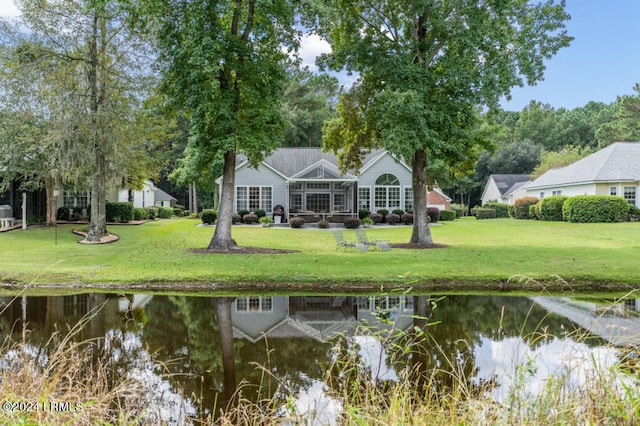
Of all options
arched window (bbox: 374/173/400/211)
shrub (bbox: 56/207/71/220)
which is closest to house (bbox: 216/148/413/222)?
arched window (bbox: 374/173/400/211)

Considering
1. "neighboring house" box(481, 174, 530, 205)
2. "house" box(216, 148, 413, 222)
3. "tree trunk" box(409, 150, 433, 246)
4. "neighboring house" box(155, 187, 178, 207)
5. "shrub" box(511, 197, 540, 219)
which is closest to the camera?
"tree trunk" box(409, 150, 433, 246)

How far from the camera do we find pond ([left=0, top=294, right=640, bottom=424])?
16.1 ft

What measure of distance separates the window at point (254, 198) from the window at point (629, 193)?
25.0m

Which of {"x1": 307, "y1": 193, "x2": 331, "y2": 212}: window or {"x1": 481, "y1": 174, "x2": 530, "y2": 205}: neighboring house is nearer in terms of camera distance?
{"x1": 307, "y1": 193, "x2": 331, "y2": 212}: window

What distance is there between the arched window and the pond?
2391 cm

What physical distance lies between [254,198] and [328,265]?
20869 millimetres

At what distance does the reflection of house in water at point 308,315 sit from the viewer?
768cm

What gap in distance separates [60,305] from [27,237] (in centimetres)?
1408

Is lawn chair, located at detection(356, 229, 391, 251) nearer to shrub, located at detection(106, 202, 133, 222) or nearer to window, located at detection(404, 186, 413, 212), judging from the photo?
window, located at detection(404, 186, 413, 212)

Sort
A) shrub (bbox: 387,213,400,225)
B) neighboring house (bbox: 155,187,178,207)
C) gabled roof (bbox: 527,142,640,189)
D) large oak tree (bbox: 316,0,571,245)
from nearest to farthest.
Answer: large oak tree (bbox: 316,0,571,245) → gabled roof (bbox: 527,142,640,189) → shrub (bbox: 387,213,400,225) → neighboring house (bbox: 155,187,178,207)

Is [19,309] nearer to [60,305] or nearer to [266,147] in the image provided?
[60,305]

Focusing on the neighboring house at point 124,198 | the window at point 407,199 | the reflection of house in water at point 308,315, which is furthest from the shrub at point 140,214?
the reflection of house in water at point 308,315

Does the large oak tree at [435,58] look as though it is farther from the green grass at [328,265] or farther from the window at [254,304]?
the window at [254,304]

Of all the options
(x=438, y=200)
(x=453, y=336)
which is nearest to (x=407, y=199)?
(x=438, y=200)
